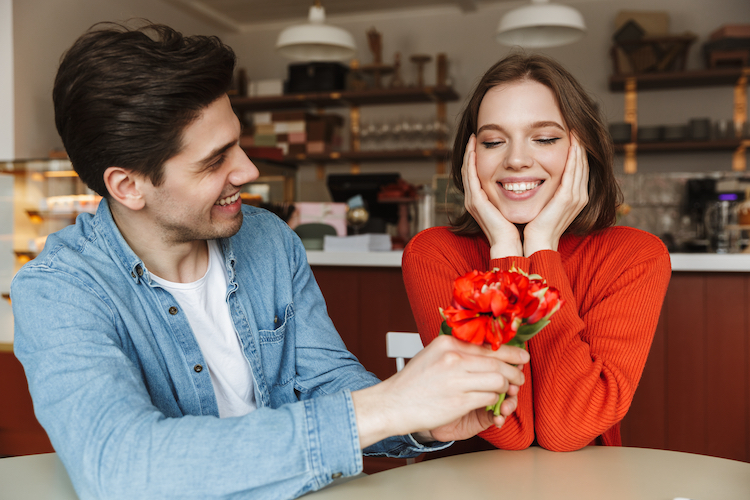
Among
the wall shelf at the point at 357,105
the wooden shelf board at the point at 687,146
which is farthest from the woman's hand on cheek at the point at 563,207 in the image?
the wall shelf at the point at 357,105

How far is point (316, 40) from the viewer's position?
11.1 feet

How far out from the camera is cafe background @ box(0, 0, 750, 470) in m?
2.35

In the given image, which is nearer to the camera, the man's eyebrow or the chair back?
the man's eyebrow

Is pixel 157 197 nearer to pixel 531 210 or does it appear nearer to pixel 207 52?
pixel 207 52

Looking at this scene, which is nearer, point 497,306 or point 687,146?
point 497,306

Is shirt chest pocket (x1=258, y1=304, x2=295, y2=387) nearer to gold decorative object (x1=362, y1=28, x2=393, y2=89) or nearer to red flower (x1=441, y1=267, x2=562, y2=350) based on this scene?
red flower (x1=441, y1=267, x2=562, y2=350)

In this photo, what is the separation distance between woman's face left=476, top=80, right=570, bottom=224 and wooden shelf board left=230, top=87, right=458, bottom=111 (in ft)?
12.7

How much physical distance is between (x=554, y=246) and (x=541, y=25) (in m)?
2.39

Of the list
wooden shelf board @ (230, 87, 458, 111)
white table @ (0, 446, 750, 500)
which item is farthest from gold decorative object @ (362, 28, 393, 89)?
white table @ (0, 446, 750, 500)

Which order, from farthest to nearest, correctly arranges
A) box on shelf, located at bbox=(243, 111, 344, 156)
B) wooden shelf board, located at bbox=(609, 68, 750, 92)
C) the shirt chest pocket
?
box on shelf, located at bbox=(243, 111, 344, 156) → wooden shelf board, located at bbox=(609, 68, 750, 92) → the shirt chest pocket

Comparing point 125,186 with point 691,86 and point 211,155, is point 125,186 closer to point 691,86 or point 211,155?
point 211,155

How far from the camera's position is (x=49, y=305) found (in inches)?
34.9

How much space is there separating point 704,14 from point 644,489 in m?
5.12

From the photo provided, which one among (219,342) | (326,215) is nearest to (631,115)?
(326,215)
